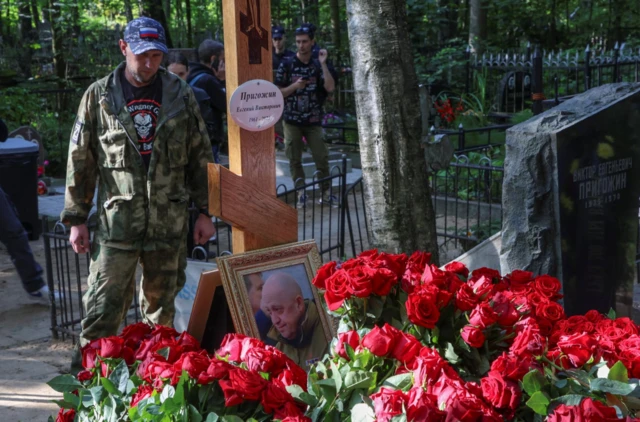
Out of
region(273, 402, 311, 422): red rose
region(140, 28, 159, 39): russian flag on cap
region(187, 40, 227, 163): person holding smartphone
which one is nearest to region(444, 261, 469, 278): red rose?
region(273, 402, 311, 422): red rose

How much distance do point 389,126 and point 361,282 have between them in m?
1.64

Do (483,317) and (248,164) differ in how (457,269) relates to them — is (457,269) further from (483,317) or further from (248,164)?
(248,164)

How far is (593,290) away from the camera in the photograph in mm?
5070

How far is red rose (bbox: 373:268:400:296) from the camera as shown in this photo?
9.41 ft

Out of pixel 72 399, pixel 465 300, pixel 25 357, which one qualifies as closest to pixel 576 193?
pixel 465 300

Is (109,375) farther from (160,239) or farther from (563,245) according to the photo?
(563,245)

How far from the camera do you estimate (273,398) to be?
251 cm

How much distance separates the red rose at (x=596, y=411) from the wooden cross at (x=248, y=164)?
6.07 ft

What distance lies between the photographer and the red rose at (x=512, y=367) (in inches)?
96.8

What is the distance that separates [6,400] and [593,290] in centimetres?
348

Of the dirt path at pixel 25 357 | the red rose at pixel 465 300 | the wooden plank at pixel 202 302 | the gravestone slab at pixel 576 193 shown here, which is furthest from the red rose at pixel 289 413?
the gravestone slab at pixel 576 193

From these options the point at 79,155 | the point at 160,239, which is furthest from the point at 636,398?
the point at 79,155

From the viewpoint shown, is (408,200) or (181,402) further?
(408,200)

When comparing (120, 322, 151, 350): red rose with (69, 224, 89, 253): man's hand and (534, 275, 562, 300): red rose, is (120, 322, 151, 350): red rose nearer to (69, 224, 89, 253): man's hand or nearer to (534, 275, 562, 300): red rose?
(69, 224, 89, 253): man's hand
